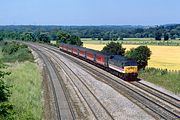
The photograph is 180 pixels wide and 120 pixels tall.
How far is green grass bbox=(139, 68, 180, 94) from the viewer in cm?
3969

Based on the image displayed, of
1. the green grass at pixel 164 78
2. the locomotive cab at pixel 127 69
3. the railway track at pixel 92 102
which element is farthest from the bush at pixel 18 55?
the locomotive cab at pixel 127 69

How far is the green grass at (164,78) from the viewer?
39.7m

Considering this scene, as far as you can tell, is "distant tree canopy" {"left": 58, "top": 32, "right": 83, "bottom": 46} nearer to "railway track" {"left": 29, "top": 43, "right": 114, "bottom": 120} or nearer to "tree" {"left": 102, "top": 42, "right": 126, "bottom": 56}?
"tree" {"left": 102, "top": 42, "right": 126, "bottom": 56}

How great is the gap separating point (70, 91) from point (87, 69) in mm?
18894

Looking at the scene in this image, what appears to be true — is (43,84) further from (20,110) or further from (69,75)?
(20,110)

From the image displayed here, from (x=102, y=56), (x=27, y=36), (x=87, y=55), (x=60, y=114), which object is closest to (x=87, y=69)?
(x=102, y=56)

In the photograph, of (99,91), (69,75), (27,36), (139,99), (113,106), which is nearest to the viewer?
(113,106)

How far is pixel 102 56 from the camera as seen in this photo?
2142 inches

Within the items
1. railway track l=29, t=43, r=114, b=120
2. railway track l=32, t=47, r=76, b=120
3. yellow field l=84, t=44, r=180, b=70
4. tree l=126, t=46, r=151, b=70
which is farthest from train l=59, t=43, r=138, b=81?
yellow field l=84, t=44, r=180, b=70

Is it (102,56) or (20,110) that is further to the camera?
(102,56)

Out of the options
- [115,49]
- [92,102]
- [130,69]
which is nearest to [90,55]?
[115,49]

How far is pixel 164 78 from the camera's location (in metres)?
44.9

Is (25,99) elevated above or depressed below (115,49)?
above

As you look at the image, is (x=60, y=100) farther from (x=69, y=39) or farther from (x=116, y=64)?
(x=69, y=39)
